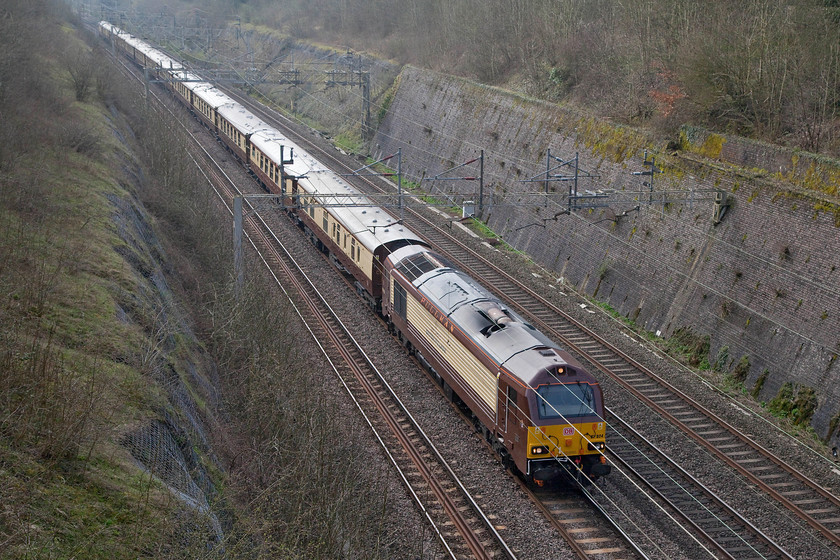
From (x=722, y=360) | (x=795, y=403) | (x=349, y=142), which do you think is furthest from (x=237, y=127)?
(x=795, y=403)

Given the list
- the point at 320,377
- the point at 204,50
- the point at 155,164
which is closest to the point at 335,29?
the point at 204,50

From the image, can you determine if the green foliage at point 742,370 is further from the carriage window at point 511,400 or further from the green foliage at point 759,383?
the carriage window at point 511,400

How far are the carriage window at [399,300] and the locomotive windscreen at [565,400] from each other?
23.9 feet

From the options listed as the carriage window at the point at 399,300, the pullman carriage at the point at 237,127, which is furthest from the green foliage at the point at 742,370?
the pullman carriage at the point at 237,127

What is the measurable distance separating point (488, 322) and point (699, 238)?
9.26 metres

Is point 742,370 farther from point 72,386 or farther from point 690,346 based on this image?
point 72,386

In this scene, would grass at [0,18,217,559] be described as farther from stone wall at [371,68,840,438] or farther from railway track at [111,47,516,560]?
stone wall at [371,68,840,438]

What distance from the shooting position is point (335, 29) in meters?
73.3

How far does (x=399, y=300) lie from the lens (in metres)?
21.6

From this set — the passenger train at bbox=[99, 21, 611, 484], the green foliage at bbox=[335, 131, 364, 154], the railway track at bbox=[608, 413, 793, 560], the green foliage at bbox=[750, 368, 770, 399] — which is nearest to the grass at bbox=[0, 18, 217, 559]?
the passenger train at bbox=[99, 21, 611, 484]

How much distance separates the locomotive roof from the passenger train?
24 mm

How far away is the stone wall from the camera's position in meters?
19.1

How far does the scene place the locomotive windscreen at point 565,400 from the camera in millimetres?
14555

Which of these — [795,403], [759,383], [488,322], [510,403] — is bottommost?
[759,383]
